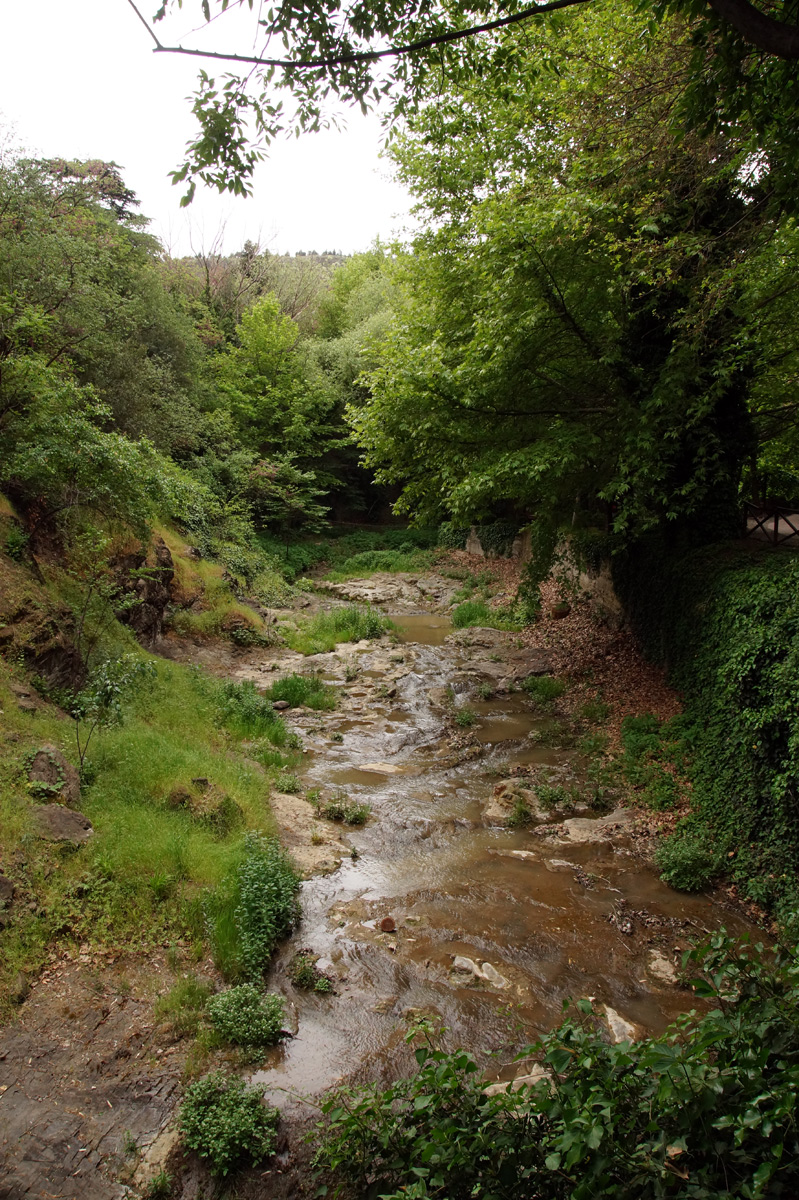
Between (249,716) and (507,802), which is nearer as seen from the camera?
(507,802)

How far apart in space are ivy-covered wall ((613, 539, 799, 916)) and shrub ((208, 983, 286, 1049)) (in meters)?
4.31

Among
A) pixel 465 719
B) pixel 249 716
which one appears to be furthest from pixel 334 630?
pixel 249 716

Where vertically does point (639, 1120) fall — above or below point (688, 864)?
above

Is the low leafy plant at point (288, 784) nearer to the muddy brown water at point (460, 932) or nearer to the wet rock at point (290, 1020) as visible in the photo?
the muddy brown water at point (460, 932)

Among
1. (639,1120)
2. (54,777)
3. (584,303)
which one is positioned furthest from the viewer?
(584,303)

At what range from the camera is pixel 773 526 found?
13.7m

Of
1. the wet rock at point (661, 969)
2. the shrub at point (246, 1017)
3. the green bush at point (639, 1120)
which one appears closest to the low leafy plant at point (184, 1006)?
the shrub at point (246, 1017)

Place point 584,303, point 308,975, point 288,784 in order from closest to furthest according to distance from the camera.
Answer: point 308,975, point 288,784, point 584,303

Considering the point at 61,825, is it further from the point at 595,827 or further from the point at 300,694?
the point at 300,694

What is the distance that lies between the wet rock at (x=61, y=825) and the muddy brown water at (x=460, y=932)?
2.12 meters

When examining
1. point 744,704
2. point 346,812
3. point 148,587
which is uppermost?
point 148,587

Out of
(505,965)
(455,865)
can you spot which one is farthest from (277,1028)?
(455,865)

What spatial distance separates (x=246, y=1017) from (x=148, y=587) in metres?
8.78

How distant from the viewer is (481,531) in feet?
85.7
